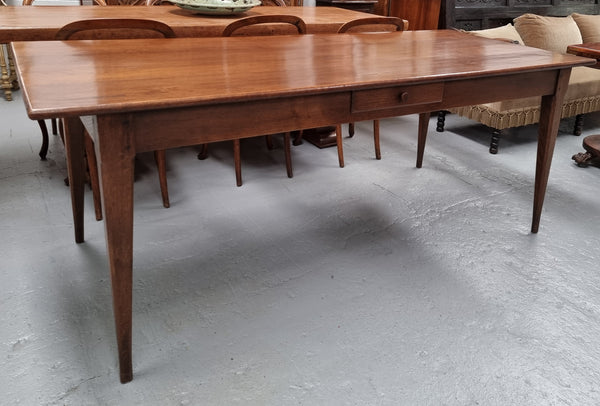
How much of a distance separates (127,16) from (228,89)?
1.62 meters

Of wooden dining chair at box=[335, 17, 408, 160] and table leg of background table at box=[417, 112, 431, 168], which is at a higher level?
wooden dining chair at box=[335, 17, 408, 160]

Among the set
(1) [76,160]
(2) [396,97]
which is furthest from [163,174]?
(2) [396,97]

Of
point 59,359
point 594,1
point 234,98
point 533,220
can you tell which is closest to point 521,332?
point 533,220

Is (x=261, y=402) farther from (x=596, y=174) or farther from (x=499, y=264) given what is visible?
(x=596, y=174)

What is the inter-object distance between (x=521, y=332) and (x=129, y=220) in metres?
1.26

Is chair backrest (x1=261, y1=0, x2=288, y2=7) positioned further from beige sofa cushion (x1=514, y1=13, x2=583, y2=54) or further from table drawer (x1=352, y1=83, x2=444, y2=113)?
table drawer (x1=352, y1=83, x2=444, y2=113)

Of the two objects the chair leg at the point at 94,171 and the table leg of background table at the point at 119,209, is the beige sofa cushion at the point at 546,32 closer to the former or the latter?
the chair leg at the point at 94,171

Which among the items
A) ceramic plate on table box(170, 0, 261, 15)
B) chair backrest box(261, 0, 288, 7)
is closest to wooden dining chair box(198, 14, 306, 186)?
ceramic plate on table box(170, 0, 261, 15)

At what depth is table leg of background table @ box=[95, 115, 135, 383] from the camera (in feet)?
3.77

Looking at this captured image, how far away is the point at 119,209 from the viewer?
48.6 inches

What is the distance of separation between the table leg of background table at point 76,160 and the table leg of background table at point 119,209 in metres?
0.70

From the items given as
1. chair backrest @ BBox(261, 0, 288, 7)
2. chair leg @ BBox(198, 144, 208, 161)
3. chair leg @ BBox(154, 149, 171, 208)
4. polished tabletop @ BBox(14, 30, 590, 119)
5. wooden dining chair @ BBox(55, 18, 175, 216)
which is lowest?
chair leg @ BBox(198, 144, 208, 161)

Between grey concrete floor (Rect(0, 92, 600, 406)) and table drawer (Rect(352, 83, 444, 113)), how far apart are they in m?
0.68

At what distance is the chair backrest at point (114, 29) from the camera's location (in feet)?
6.59
